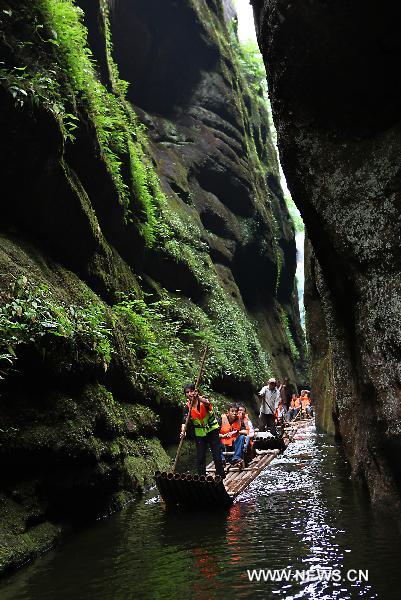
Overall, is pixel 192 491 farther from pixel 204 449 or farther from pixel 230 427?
pixel 230 427

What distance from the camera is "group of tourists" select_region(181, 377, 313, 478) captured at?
9.49 m

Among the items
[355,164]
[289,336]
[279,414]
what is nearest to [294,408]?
[289,336]

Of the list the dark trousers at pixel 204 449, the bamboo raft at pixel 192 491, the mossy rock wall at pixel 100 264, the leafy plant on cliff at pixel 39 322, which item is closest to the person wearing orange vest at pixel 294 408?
the mossy rock wall at pixel 100 264

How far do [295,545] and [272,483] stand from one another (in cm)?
437

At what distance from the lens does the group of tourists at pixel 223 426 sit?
9.49m

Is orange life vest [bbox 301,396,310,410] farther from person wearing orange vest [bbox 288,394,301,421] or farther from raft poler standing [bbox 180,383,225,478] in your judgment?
raft poler standing [bbox 180,383,225,478]

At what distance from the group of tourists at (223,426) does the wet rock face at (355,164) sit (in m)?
2.81

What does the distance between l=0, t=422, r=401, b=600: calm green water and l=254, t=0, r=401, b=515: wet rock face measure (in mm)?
1026

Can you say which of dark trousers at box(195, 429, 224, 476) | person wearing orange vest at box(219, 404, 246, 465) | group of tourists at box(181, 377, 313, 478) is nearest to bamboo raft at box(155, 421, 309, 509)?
dark trousers at box(195, 429, 224, 476)

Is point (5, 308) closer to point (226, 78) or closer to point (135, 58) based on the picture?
point (135, 58)

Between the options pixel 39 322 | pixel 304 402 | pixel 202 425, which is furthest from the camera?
pixel 304 402

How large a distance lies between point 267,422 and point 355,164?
34.6 feet

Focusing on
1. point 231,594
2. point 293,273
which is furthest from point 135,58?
point 231,594

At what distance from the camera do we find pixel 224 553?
627cm
